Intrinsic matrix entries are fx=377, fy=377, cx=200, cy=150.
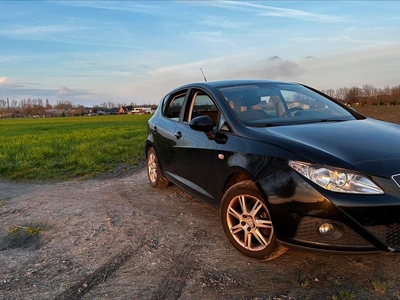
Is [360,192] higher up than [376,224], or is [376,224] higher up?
[360,192]

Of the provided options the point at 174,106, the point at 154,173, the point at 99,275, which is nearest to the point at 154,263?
the point at 99,275

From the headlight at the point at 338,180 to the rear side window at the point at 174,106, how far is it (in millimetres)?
2654

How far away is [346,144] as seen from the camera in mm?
3113

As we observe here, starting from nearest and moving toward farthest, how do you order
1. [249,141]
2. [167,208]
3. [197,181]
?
[249,141]
[197,181]
[167,208]

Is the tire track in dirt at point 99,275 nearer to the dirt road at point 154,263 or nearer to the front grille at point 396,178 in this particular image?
the dirt road at point 154,263

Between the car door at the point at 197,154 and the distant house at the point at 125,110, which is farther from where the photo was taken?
the distant house at the point at 125,110

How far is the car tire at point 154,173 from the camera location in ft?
19.7

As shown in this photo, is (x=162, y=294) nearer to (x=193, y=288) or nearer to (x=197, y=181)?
(x=193, y=288)

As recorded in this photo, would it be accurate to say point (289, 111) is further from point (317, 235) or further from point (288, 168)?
point (317, 235)

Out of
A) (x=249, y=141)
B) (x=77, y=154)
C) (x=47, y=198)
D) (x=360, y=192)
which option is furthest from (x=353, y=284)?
(x=77, y=154)

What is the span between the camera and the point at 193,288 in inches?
112

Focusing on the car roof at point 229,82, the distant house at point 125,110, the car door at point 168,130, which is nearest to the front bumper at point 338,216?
the car roof at point 229,82

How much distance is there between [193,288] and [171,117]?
3090 millimetres

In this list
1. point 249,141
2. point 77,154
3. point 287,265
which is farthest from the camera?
point 77,154
